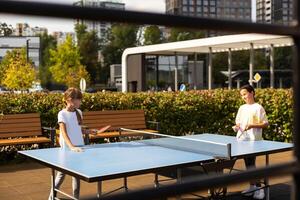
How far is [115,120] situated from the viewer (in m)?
10.1

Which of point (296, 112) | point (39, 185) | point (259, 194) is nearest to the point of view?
point (296, 112)

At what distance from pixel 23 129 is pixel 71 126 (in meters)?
3.78

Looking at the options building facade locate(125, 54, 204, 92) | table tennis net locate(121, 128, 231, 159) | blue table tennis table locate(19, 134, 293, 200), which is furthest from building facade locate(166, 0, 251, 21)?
building facade locate(125, 54, 204, 92)

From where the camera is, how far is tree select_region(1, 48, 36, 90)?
39562 millimetres

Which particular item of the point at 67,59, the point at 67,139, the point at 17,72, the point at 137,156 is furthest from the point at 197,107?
the point at 67,59

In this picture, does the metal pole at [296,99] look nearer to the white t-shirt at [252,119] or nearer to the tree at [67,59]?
the white t-shirt at [252,119]

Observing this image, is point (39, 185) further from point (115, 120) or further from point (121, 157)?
point (115, 120)

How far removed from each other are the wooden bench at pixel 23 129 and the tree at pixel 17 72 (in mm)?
30772

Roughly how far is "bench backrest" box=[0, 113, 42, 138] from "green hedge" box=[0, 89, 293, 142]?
2.34ft

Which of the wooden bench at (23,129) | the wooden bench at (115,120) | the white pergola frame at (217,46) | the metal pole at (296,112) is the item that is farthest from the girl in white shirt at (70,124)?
the white pergola frame at (217,46)

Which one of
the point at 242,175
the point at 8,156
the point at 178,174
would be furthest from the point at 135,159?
the point at 8,156

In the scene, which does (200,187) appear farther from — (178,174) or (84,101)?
(84,101)

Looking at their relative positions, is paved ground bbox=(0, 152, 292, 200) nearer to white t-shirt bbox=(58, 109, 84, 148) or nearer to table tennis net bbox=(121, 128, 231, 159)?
table tennis net bbox=(121, 128, 231, 159)

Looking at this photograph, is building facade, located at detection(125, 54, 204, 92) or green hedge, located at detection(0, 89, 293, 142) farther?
building facade, located at detection(125, 54, 204, 92)
